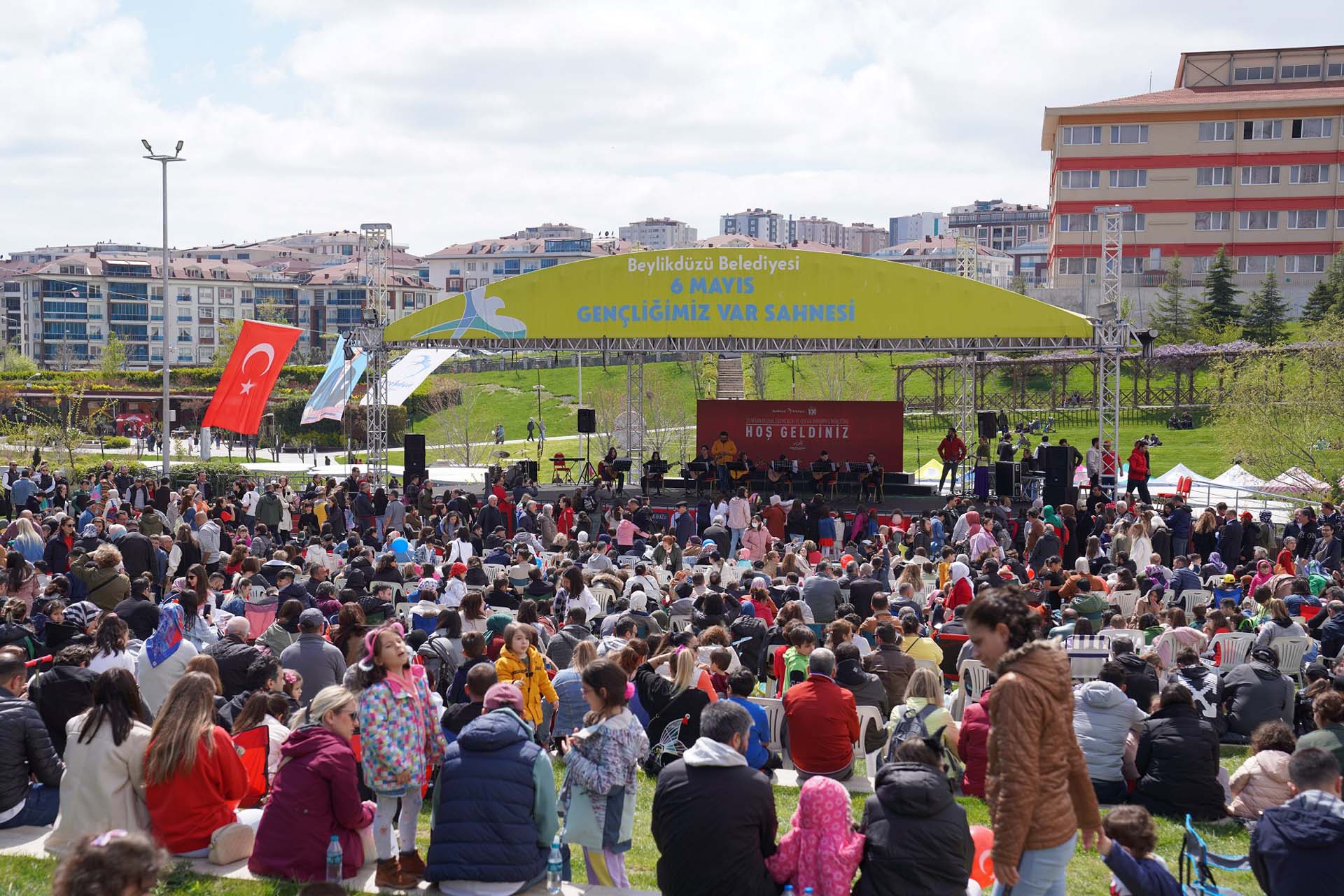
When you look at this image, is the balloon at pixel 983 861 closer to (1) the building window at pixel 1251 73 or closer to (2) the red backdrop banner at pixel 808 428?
(2) the red backdrop banner at pixel 808 428

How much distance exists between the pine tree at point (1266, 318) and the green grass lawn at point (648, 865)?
53.7 m

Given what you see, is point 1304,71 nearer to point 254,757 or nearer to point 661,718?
point 661,718

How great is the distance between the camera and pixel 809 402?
27.7 m

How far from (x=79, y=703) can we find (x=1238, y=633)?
360 inches

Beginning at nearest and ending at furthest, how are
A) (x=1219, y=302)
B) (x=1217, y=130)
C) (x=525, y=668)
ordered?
(x=525, y=668), (x=1219, y=302), (x=1217, y=130)

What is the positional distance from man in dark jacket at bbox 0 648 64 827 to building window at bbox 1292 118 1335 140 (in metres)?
71.9

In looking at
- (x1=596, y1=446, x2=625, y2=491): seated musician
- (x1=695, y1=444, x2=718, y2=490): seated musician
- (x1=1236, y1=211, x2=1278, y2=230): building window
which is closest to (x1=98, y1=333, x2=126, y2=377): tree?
(x1=596, y1=446, x2=625, y2=491): seated musician

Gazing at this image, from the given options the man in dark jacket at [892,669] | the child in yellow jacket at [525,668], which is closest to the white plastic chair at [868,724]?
the man in dark jacket at [892,669]

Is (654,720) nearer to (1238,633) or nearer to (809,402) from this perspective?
(1238,633)

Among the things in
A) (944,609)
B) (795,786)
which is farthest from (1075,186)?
(795,786)

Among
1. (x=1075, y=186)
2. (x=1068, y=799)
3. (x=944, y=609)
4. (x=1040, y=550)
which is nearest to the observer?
(x=1068, y=799)

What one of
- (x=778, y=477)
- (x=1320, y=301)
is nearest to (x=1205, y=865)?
(x=778, y=477)

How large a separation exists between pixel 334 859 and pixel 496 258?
417 ft

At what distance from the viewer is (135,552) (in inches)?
567
